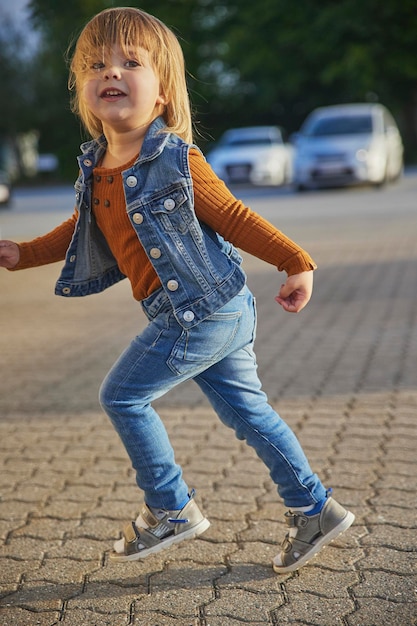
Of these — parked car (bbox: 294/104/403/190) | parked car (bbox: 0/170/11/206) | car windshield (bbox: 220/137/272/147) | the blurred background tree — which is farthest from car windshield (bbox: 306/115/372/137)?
the blurred background tree

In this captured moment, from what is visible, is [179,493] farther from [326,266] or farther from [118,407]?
[326,266]

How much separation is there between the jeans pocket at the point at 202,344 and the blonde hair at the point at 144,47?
1.90ft

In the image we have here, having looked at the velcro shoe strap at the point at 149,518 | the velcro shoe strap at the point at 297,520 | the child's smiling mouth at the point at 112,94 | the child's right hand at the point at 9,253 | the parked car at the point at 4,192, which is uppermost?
the child's smiling mouth at the point at 112,94

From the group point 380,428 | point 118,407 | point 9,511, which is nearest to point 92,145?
point 118,407

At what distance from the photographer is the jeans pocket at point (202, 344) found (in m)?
2.94

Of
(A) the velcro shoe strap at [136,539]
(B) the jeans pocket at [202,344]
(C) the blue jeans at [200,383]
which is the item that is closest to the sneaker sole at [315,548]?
(C) the blue jeans at [200,383]

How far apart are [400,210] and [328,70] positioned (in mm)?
22212

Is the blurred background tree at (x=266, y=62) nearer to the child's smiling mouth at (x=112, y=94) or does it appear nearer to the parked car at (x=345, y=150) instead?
the parked car at (x=345, y=150)

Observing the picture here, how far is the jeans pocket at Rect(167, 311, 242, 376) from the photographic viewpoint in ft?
9.65

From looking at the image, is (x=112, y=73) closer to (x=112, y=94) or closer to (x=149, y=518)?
(x=112, y=94)

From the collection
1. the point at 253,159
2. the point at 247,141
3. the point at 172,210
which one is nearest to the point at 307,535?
the point at 172,210

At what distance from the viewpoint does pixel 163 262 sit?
289cm

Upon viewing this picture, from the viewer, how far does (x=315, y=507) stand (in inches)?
126

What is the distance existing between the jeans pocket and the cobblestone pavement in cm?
72
